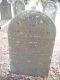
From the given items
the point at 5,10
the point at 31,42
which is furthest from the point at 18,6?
the point at 31,42

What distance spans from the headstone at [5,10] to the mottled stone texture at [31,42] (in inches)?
209

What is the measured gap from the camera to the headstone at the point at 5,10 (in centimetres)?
916

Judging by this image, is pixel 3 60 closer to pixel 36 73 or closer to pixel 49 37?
pixel 36 73

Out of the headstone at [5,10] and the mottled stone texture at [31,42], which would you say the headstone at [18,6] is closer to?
the headstone at [5,10]

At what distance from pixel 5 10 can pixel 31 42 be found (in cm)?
552

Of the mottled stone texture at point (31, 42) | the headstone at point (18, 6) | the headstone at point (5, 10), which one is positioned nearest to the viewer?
the mottled stone texture at point (31, 42)

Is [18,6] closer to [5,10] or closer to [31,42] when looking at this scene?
[5,10]

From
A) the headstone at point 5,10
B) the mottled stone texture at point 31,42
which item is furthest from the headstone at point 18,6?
the mottled stone texture at point 31,42

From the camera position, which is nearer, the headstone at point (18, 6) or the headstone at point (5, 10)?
the headstone at point (18, 6)

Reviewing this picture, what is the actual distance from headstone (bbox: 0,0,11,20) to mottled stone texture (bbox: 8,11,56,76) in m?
5.30

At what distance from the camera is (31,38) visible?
3941 mm

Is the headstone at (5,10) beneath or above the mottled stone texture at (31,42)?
above

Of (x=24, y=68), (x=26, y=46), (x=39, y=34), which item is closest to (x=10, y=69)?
(x=24, y=68)

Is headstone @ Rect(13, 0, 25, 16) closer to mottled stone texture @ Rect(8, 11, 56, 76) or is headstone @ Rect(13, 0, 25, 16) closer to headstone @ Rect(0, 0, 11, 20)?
headstone @ Rect(0, 0, 11, 20)
